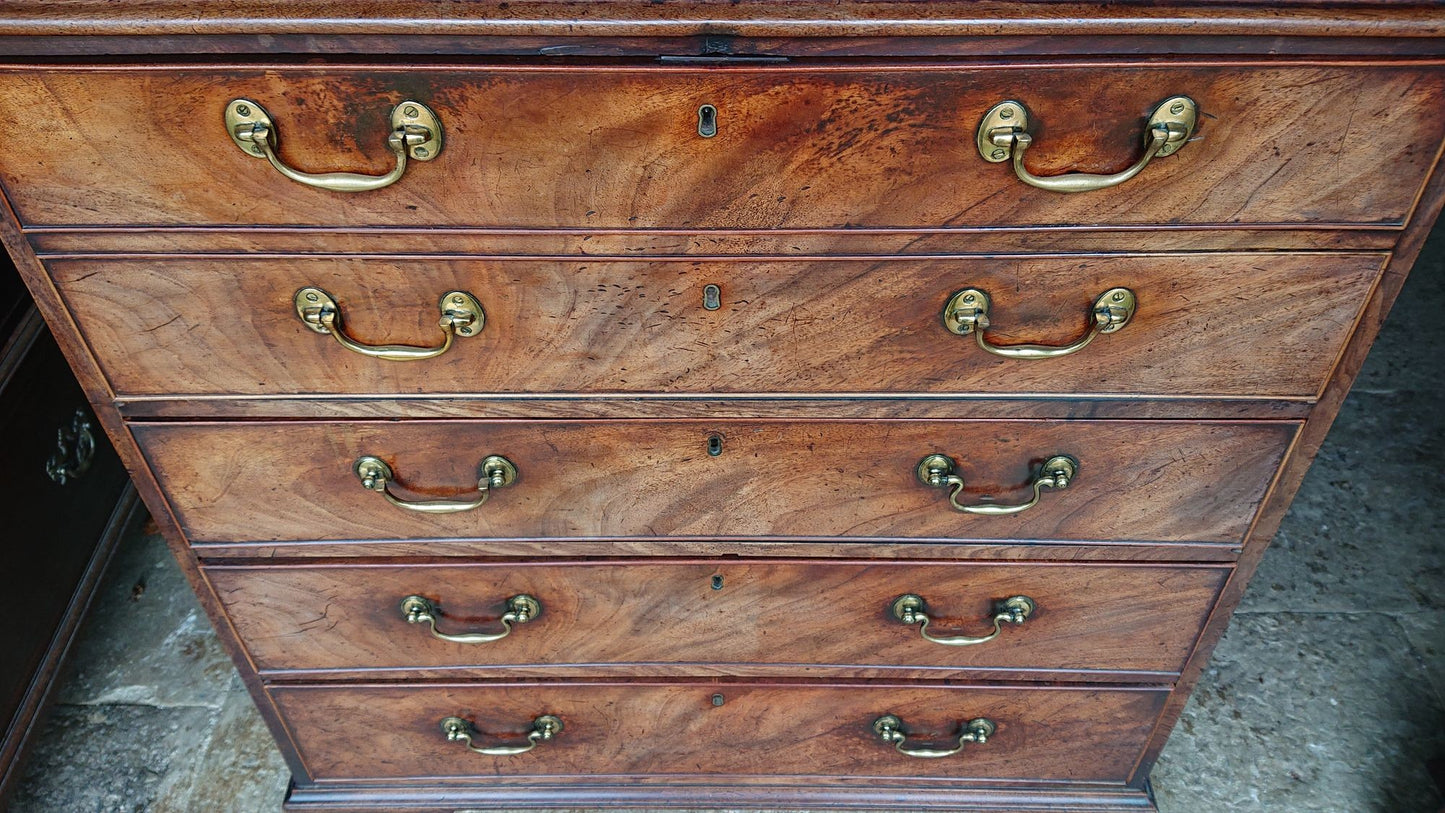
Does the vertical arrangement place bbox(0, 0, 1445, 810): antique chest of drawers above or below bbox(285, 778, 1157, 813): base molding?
above

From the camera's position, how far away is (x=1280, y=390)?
0.93 metres

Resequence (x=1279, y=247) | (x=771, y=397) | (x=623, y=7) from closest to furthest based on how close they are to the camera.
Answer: (x=623, y=7) < (x=1279, y=247) < (x=771, y=397)

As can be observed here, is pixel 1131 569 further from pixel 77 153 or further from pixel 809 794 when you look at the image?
A: pixel 77 153

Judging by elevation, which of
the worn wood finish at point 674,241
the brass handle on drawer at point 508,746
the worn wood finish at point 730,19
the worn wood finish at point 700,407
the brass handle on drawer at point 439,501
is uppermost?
the worn wood finish at point 730,19

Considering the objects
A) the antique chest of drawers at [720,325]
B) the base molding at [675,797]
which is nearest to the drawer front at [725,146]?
the antique chest of drawers at [720,325]

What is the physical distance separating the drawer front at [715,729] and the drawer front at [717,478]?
10.8 inches

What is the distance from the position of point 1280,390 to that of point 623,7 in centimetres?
69

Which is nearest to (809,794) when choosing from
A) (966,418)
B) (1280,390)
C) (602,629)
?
(602,629)

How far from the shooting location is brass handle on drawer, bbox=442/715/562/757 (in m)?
1.25

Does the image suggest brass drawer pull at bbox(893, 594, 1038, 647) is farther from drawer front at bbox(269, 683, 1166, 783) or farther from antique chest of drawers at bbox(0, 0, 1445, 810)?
drawer front at bbox(269, 683, 1166, 783)

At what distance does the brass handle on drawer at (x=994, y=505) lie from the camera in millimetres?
981

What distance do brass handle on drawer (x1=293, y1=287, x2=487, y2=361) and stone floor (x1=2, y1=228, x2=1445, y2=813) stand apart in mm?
881

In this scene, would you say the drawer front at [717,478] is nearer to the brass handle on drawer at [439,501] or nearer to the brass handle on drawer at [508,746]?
the brass handle on drawer at [439,501]

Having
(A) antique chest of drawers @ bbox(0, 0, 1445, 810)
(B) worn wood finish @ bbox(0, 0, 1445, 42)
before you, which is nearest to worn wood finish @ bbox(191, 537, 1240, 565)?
(A) antique chest of drawers @ bbox(0, 0, 1445, 810)
